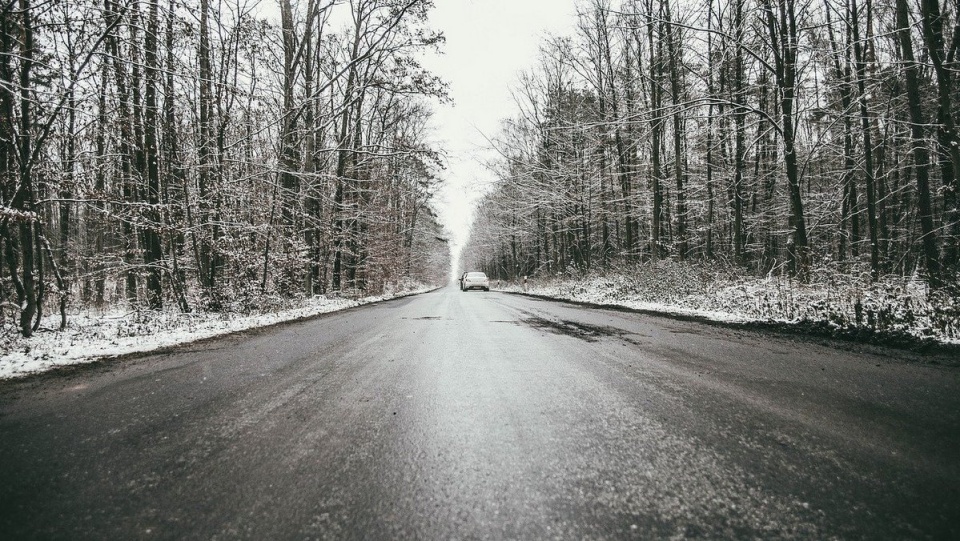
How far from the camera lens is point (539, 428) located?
2277 mm

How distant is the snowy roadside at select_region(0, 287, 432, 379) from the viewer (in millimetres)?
4496

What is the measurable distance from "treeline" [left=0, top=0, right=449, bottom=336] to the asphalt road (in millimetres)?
4380

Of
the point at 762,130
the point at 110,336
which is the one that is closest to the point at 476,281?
the point at 762,130

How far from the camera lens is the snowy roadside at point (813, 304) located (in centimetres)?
503

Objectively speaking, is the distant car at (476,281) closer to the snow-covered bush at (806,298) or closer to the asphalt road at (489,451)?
the snow-covered bush at (806,298)

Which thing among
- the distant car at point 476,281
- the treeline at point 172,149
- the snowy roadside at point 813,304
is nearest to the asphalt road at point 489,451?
the snowy roadside at point 813,304

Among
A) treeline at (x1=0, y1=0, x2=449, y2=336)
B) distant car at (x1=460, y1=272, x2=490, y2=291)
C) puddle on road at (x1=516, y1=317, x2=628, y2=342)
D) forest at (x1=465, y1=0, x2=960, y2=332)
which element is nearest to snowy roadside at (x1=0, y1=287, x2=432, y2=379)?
treeline at (x1=0, y1=0, x2=449, y2=336)

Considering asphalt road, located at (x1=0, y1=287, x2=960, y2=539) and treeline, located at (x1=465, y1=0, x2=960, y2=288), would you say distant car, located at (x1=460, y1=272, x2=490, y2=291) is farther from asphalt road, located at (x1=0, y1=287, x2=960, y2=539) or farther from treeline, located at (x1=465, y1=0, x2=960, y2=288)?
asphalt road, located at (x1=0, y1=287, x2=960, y2=539)

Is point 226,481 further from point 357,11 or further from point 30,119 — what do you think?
point 357,11

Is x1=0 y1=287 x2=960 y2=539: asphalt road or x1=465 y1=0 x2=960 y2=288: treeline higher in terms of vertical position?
x1=465 y1=0 x2=960 y2=288: treeline

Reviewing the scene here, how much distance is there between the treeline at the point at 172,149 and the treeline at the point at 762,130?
26.0ft

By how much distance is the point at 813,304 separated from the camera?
6.87 meters

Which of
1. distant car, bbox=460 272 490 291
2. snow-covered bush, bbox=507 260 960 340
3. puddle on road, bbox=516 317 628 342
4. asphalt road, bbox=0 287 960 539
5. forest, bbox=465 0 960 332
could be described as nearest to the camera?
asphalt road, bbox=0 287 960 539

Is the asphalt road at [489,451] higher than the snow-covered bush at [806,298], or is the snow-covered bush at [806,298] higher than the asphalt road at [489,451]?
the snow-covered bush at [806,298]
